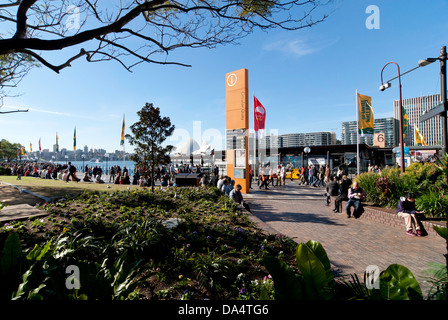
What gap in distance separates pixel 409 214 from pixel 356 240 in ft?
6.38

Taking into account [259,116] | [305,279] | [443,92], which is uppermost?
[259,116]

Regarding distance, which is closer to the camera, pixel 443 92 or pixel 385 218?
pixel 443 92

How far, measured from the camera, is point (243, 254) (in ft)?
12.6

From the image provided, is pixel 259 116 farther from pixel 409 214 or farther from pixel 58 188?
pixel 58 188

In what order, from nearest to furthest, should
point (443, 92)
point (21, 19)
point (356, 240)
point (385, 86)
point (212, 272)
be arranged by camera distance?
point (443, 92) < point (212, 272) < point (21, 19) < point (356, 240) < point (385, 86)

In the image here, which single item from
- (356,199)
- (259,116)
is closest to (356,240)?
(356,199)

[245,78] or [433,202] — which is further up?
[245,78]

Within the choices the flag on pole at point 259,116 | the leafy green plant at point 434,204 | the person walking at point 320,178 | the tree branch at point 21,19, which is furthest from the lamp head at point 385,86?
the tree branch at point 21,19

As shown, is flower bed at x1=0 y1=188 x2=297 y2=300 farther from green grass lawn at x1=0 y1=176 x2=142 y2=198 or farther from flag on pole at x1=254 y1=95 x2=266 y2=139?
flag on pole at x1=254 y1=95 x2=266 y2=139

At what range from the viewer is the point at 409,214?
246 inches

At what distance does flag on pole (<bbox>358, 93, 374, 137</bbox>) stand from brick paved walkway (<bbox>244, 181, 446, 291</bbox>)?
8362mm
